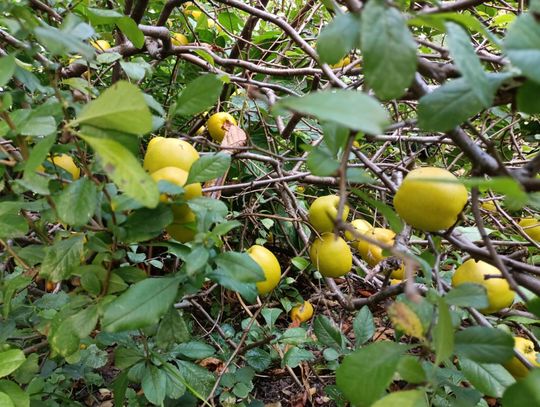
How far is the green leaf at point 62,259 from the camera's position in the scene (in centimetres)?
61

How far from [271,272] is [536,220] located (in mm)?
822

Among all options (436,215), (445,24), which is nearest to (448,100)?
(445,24)

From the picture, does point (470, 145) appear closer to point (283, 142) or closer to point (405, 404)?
point (405, 404)

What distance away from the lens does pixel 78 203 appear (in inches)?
20.6

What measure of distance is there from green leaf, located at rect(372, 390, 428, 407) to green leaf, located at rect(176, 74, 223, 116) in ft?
1.49

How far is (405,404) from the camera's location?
0.41 metres

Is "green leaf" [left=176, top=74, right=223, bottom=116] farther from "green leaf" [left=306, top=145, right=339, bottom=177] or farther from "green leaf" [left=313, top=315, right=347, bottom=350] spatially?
"green leaf" [left=313, top=315, right=347, bottom=350]

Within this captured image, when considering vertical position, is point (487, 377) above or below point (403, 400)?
below

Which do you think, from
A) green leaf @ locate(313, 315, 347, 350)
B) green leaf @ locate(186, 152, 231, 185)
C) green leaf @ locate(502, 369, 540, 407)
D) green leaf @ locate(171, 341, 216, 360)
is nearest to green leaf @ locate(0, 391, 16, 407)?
green leaf @ locate(171, 341, 216, 360)

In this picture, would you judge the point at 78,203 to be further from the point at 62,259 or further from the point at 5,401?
the point at 5,401

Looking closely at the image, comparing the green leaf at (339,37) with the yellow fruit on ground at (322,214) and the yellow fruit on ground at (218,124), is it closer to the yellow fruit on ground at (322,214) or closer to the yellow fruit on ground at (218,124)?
the yellow fruit on ground at (322,214)

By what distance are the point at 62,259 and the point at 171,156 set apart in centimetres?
25

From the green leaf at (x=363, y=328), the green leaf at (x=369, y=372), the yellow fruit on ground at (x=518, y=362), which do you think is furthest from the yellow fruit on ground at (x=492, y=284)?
the green leaf at (x=369, y=372)

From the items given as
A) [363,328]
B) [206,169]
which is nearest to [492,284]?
[363,328]
